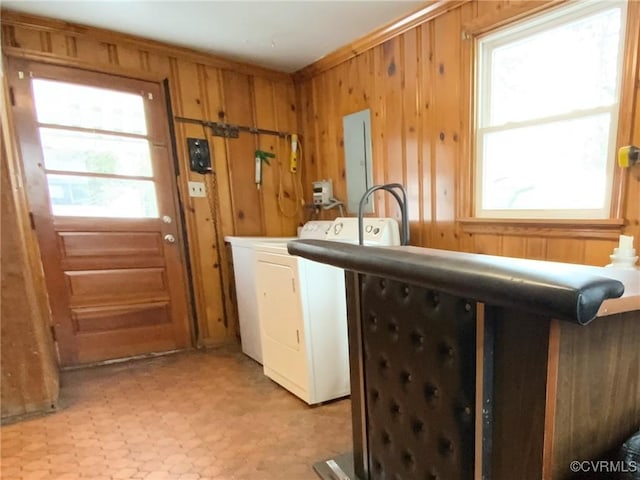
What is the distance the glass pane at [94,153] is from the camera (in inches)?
101

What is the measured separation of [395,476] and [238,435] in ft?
3.19

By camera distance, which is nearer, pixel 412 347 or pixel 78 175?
pixel 412 347

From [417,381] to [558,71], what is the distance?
5.99ft

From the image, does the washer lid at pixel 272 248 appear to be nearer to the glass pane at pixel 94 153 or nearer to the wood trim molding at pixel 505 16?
the glass pane at pixel 94 153

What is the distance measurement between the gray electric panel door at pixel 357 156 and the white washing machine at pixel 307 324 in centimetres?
107

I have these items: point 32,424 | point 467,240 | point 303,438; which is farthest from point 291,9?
point 32,424

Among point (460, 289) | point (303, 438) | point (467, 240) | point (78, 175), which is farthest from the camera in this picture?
point (78, 175)

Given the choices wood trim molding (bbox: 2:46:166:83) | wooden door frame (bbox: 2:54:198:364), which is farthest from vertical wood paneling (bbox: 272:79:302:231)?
wood trim molding (bbox: 2:46:166:83)

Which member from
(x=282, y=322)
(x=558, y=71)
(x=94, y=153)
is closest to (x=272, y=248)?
(x=282, y=322)

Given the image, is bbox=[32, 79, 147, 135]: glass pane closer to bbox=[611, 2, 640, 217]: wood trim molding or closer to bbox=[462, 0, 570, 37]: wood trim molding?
bbox=[462, 0, 570, 37]: wood trim molding

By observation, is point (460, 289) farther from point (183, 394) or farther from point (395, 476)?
point (183, 394)

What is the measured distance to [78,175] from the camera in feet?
8.63

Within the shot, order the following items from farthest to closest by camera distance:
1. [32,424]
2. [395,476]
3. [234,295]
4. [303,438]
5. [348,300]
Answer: [234,295], [32,424], [303,438], [348,300], [395,476]

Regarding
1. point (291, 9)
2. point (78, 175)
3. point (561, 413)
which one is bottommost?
point (561, 413)
